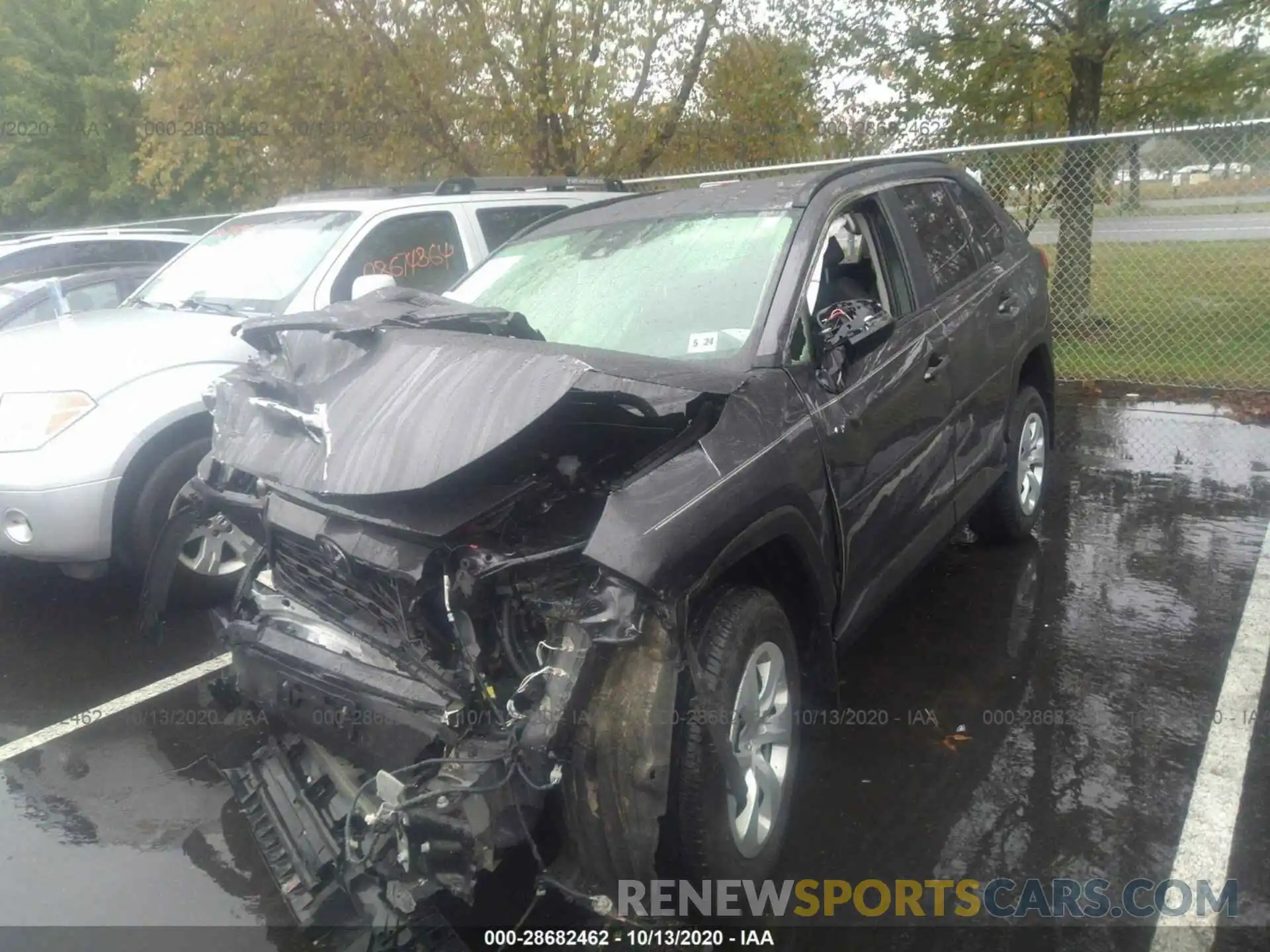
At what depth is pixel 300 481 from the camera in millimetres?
2805

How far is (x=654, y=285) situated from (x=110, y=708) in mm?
2841

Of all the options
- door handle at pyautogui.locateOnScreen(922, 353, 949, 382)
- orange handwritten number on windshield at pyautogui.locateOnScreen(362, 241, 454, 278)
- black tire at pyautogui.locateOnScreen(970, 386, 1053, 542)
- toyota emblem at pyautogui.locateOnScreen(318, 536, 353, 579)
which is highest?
orange handwritten number on windshield at pyautogui.locateOnScreen(362, 241, 454, 278)

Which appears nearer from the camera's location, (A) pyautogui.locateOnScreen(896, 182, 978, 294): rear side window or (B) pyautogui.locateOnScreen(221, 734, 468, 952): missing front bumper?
(B) pyautogui.locateOnScreen(221, 734, 468, 952): missing front bumper

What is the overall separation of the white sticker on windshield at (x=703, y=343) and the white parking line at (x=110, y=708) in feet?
6.72

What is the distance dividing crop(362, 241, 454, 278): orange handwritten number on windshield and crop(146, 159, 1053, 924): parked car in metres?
2.11

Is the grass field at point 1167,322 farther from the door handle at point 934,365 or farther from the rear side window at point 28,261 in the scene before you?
the rear side window at point 28,261

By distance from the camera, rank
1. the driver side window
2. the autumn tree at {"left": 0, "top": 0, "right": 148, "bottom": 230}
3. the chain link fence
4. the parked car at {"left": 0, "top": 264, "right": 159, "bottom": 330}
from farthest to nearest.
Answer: the autumn tree at {"left": 0, "top": 0, "right": 148, "bottom": 230} < the chain link fence < the parked car at {"left": 0, "top": 264, "right": 159, "bottom": 330} < the driver side window

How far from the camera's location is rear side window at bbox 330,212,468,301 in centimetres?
557

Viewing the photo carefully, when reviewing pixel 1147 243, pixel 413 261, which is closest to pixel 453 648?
pixel 413 261

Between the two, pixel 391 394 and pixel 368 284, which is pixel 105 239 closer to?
pixel 368 284

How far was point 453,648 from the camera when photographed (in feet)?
8.79

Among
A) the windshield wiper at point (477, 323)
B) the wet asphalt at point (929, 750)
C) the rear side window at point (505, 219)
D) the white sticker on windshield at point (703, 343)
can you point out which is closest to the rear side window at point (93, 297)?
the wet asphalt at point (929, 750)

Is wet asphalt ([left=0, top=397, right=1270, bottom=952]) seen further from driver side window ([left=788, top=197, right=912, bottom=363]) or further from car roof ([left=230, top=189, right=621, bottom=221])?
car roof ([left=230, top=189, right=621, bottom=221])

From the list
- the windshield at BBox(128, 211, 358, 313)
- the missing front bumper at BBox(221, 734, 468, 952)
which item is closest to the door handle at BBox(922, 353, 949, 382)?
the missing front bumper at BBox(221, 734, 468, 952)
